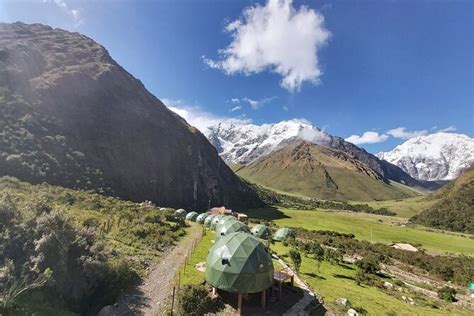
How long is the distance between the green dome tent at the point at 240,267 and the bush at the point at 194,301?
1.65 metres

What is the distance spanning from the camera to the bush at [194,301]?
23719 mm

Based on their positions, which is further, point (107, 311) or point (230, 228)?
point (230, 228)

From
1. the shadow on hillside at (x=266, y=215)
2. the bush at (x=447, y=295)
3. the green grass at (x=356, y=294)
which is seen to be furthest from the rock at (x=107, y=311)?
the shadow on hillside at (x=266, y=215)

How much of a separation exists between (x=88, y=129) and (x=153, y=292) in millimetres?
85254

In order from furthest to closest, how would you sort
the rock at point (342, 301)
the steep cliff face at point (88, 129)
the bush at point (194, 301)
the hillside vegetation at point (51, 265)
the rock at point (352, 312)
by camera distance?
the steep cliff face at point (88, 129)
the rock at point (342, 301)
the rock at point (352, 312)
the bush at point (194, 301)
the hillside vegetation at point (51, 265)

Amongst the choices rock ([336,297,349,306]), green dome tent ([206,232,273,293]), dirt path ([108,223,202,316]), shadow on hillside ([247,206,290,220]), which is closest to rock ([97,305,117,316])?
dirt path ([108,223,202,316])

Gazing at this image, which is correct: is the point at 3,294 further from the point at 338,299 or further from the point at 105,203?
the point at 105,203

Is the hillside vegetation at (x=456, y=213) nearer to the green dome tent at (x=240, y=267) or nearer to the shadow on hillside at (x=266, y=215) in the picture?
the shadow on hillside at (x=266, y=215)

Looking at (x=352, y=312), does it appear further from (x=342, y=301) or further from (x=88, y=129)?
(x=88, y=129)

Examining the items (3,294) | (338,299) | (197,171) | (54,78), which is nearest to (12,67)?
(54,78)

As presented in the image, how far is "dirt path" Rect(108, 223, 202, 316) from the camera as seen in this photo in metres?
24.2

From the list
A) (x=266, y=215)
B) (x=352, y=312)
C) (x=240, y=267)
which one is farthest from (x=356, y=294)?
(x=266, y=215)

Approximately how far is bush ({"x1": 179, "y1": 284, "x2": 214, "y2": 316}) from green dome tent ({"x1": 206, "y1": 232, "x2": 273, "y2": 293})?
165 cm

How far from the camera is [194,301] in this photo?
80.2 feet
